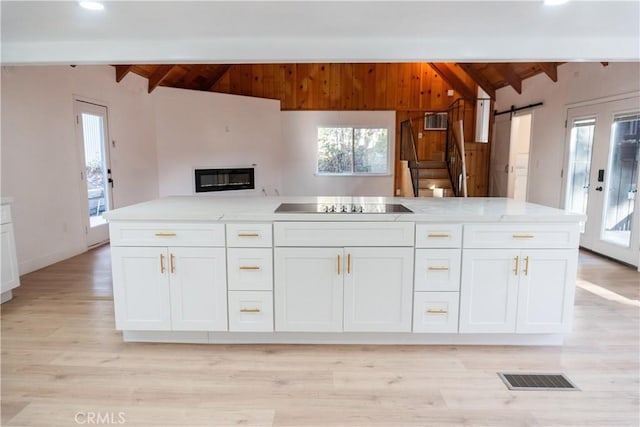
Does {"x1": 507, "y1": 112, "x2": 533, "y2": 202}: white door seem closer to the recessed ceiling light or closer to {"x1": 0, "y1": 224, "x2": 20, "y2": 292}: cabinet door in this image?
the recessed ceiling light

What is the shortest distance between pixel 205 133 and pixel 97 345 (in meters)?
5.10

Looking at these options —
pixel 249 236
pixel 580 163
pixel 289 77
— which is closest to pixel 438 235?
pixel 249 236

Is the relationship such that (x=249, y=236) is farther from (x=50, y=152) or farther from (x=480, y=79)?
(x=480, y=79)

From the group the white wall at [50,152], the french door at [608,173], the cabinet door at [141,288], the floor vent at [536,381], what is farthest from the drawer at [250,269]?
the french door at [608,173]

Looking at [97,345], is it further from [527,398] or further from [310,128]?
[310,128]

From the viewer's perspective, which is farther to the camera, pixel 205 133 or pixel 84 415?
pixel 205 133

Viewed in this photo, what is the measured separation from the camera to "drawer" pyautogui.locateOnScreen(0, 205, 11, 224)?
321 cm

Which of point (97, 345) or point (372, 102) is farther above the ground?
point (372, 102)

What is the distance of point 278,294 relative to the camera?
8.17 feet

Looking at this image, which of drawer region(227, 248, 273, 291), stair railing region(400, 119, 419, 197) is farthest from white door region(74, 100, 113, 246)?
stair railing region(400, 119, 419, 197)

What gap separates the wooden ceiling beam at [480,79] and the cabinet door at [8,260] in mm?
7580

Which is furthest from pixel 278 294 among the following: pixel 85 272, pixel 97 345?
pixel 85 272

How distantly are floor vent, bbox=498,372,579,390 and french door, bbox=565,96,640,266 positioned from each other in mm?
3239

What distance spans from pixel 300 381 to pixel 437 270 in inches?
42.9
